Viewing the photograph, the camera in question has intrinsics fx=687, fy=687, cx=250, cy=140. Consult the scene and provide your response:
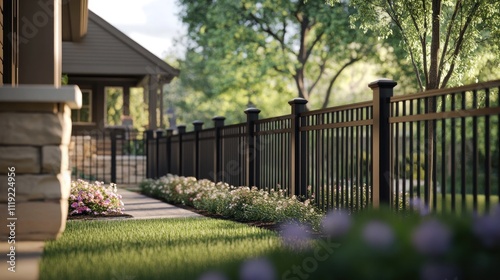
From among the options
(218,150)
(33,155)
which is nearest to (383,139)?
(33,155)

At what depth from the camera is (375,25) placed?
38.4 feet

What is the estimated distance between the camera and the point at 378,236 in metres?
3.11

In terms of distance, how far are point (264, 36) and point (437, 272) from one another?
981 inches

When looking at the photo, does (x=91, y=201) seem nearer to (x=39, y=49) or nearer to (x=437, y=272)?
(x=39, y=49)

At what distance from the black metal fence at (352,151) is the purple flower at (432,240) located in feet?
2.42

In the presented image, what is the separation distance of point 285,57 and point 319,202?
19.0 metres

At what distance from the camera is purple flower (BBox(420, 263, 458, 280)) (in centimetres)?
308

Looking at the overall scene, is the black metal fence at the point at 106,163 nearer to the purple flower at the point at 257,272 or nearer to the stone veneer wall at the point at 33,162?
the stone veneer wall at the point at 33,162

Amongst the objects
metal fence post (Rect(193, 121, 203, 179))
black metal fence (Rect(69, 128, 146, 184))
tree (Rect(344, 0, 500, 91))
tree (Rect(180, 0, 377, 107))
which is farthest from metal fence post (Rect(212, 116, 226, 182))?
tree (Rect(180, 0, 377, 107))

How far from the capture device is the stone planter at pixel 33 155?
223 inches

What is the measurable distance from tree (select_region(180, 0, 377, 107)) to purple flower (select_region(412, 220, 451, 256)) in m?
21.7

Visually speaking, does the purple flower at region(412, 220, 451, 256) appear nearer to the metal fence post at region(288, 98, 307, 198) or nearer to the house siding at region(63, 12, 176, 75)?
the metal fence post at region(288, 98, 307, 198)

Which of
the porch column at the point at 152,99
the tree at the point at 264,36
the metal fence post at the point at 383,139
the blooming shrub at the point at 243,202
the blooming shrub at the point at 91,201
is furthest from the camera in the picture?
the tree at the point at 264,36

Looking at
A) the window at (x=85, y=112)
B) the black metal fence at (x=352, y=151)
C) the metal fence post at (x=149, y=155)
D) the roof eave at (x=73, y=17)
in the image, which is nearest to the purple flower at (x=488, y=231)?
the black metal fence at (x=352, y=151)
